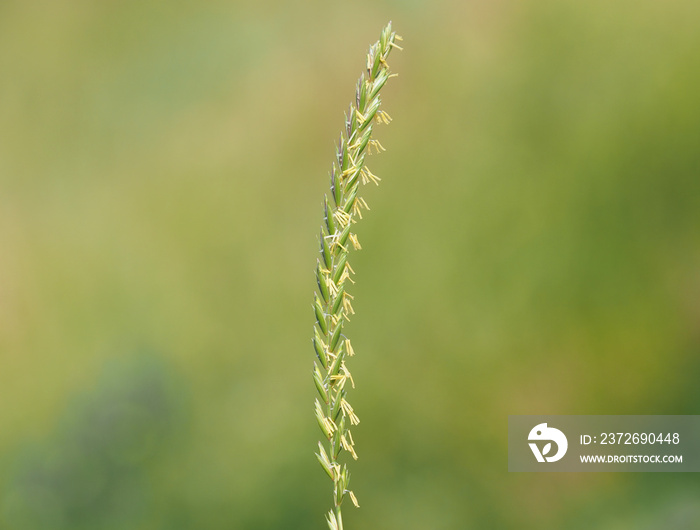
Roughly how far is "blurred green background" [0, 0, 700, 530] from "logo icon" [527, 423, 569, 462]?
0.03 metres

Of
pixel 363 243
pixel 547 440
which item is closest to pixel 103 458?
pixel 363 243

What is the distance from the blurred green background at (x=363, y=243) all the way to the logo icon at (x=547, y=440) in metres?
0.03

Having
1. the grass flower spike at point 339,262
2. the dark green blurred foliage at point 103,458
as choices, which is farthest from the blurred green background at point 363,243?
the grass flower spike at point 339,262

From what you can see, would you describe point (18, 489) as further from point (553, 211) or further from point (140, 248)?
point (553, 211)

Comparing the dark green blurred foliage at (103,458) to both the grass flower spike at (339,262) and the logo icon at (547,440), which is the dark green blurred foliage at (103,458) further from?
the grass flower spike at (339,262)

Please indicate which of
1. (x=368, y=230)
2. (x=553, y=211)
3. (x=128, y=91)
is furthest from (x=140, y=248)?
(x=553, y=211)

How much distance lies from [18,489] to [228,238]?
0.49 m

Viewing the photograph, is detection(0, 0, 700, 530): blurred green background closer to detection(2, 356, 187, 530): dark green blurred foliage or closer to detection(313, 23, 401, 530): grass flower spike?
detection(2, 356, 187, 530): dark green blurred foliage

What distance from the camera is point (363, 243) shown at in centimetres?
108

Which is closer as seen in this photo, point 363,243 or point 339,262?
point 339,262

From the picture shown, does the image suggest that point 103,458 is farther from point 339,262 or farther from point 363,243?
point 339,262

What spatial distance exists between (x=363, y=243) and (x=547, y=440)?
0.43 meters

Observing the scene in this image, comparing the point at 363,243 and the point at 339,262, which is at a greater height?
the point at 363,243

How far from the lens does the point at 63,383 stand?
3.41 feet
